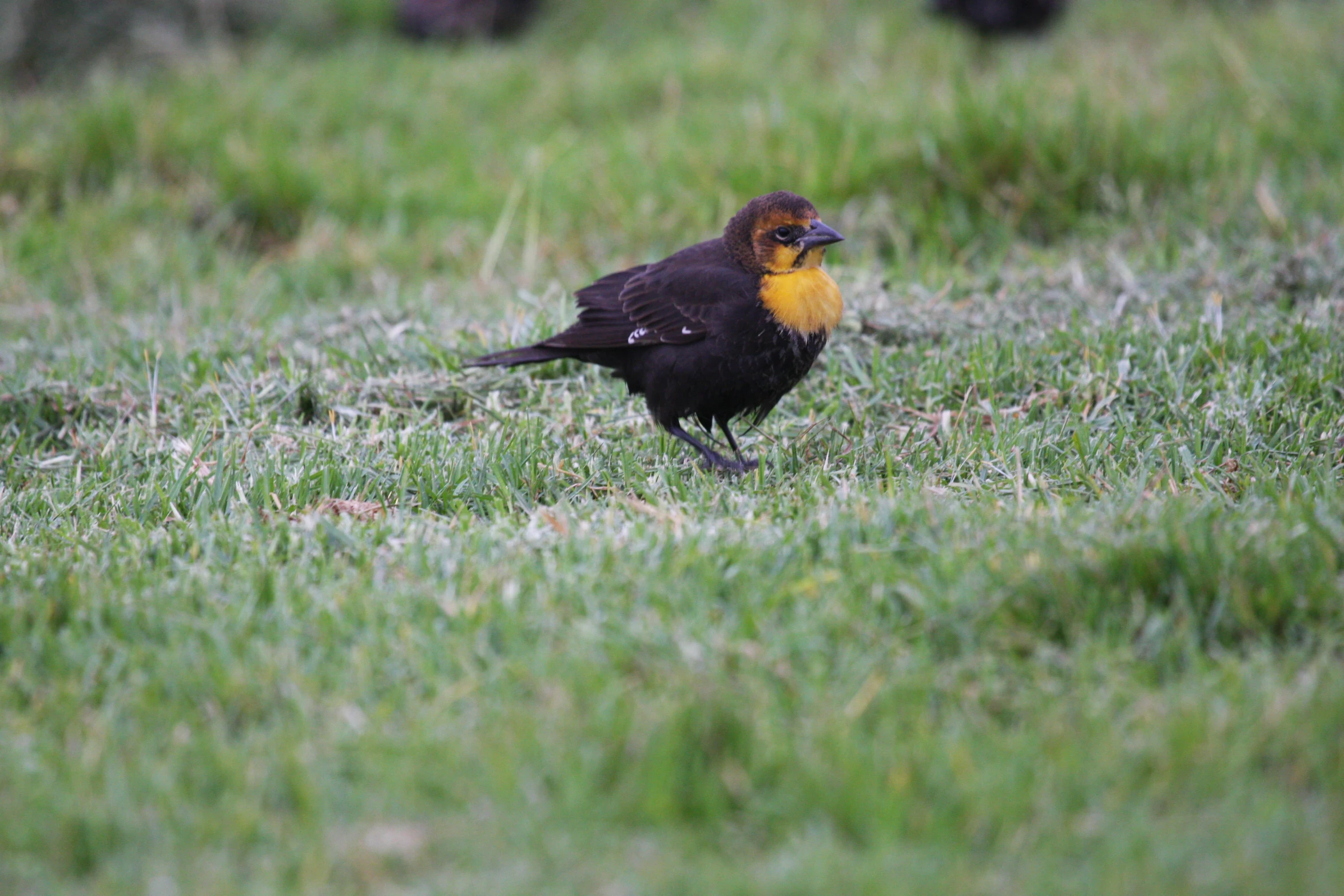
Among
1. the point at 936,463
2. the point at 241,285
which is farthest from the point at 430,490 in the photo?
the point at 241,285

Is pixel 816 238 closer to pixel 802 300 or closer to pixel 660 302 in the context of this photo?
pixel 802 300

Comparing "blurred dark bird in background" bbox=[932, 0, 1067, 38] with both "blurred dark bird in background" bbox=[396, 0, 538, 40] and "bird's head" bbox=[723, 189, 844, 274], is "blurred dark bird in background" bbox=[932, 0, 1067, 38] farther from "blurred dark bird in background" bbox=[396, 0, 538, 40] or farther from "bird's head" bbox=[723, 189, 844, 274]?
"bird's head" bbox=[723, 189, 844, 274]

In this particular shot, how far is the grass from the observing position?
2.19m

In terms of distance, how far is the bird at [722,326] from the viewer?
404 centimetres

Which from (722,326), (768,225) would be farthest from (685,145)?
(722,326)

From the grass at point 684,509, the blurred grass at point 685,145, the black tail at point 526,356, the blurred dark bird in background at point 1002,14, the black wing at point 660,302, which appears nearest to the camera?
the grass at point 684,509

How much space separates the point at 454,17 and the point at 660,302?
6.12 meters

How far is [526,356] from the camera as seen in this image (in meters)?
4.38

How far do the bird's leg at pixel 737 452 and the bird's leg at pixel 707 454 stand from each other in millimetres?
18

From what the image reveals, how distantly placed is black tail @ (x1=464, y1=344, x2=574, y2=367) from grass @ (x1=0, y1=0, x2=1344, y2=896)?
0.21 metres

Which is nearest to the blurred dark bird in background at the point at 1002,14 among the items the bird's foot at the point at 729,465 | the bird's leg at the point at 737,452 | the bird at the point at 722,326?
the bird at the point at 722,326

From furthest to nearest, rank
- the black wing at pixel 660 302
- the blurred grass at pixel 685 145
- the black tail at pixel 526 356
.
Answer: the blurred grass at pixel 685 145, the black tail at pixel 526 356, the black wing at pixel 660 302

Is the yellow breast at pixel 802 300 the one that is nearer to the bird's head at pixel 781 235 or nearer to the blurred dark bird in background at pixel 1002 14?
the bird's head at pixel 781 235

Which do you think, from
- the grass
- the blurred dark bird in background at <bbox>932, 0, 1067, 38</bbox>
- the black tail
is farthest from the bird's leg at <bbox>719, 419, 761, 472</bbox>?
the blurred dark bird in background at <bbox>932, 0, 1067, 38</bbox>
